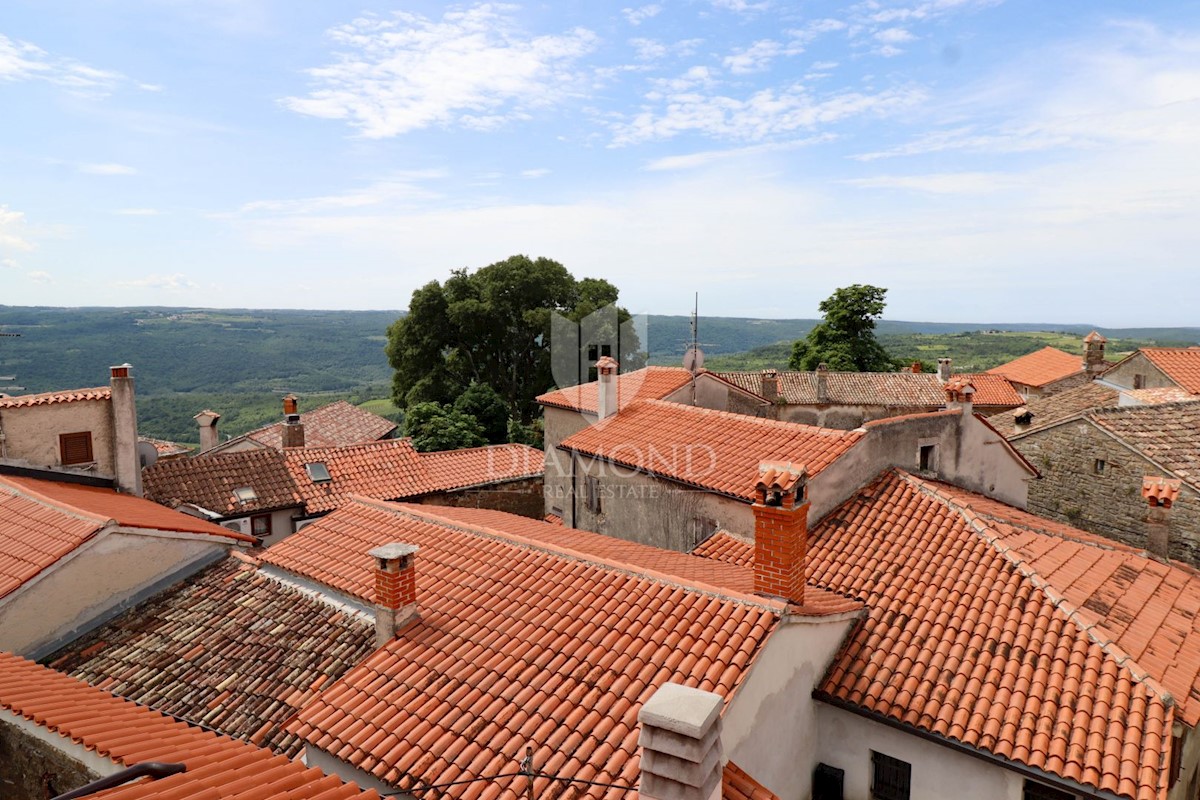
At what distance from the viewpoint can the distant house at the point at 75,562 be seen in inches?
402

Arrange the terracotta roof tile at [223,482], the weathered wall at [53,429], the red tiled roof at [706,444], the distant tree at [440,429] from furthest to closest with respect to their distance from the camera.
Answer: the distant tree at [440,429]
the terracotta roof tile at [223,482]
the weathered wall at [53,429]
the red tiled roof at [706,444]

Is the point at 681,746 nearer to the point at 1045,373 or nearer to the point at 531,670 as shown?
the point at 531,670

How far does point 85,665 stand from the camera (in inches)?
392

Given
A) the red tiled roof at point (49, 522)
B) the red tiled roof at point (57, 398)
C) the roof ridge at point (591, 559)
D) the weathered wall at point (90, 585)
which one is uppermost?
the red tiled roof at point (57, 398)

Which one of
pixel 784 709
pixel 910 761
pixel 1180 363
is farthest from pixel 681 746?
pixel 1180 363

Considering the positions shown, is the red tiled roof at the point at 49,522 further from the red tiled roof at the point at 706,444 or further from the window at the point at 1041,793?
the window at the point at 1041,793

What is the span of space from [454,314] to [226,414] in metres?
45.9

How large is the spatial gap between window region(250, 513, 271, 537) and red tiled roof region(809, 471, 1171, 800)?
15998 millimetres

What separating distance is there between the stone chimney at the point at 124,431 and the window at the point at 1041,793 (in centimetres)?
1968

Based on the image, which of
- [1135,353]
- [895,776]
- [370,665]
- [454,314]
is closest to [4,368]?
[454,314]

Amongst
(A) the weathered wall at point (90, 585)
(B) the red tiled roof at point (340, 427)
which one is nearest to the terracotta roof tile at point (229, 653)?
(A) the weathered wall at point (90, 585)

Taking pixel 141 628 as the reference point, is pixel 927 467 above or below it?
above

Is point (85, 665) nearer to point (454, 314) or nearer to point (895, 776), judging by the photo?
point (895, 776)

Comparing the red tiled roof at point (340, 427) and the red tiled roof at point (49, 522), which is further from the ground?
the red tiled roof at point (49, 522)
